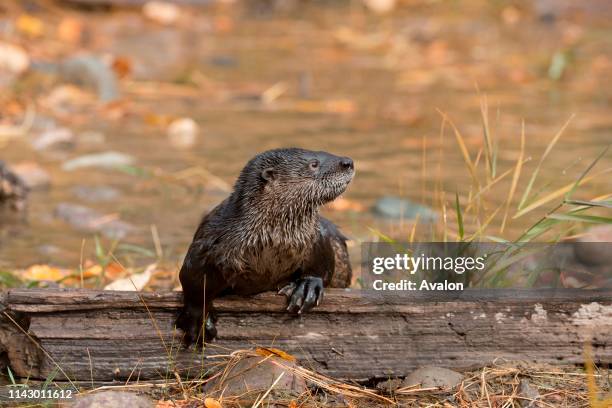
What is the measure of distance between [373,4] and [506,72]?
12.1 feet

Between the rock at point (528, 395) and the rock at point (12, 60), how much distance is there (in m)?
5.92

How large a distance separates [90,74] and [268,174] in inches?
209

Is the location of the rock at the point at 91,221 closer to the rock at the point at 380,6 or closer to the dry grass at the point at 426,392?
the dry grass at the point at 426,392

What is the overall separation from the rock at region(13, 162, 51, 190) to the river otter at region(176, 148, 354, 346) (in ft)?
9.42

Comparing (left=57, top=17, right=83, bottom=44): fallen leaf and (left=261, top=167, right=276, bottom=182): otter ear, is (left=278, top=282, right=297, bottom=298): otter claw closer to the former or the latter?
(left=261, top=167, right=276, bottom=182): otter ear

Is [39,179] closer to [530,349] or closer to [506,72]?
[530,349]

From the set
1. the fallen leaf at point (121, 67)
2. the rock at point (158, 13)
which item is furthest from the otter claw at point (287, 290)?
the rock at point (158, 13)

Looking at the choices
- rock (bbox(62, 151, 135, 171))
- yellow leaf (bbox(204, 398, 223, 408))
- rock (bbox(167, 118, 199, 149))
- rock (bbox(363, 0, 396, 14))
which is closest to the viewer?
yellow leaf (bbox(204, 398, 223, 408))

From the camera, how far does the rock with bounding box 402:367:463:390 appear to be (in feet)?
10.6

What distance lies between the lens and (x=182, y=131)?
735 cm

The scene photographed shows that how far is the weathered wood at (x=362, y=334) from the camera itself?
3.31 metres

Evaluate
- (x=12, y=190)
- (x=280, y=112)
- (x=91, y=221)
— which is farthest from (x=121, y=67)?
(x=91, y=221)

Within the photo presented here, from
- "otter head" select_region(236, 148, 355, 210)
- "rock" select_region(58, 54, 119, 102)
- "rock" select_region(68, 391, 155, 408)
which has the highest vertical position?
"otter head" select_region(236, 148, 355, 210)

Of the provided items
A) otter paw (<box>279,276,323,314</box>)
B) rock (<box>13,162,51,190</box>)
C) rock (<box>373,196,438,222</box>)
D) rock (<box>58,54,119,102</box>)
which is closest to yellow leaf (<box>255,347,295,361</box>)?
otter paw (<box>279,276,323,314</box>)
